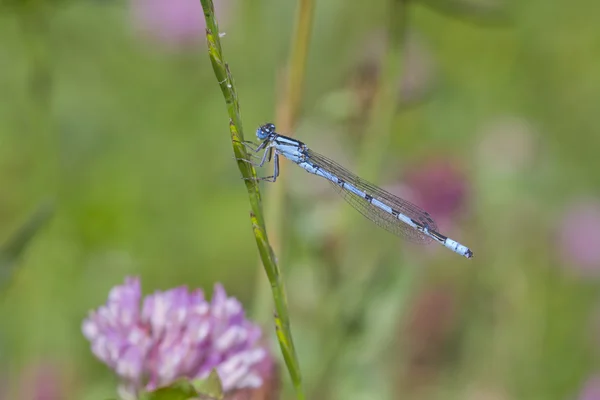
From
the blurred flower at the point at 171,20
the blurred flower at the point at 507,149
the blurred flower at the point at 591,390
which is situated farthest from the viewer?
the blurred flower at the point at 171,20

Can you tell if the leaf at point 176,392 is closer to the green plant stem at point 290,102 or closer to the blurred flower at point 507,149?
the green plant stem at point 290,102

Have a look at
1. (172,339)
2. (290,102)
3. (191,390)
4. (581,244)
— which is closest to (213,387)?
(191,390)

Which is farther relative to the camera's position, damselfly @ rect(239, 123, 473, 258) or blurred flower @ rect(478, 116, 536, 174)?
blurred flower @ rect(478, 116, 536, 174)

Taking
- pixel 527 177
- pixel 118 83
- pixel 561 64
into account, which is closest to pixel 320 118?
pixel 527 177

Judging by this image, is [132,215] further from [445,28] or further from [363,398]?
[445,28]

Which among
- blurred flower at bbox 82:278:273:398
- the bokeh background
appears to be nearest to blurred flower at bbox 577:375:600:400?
the bokeh background

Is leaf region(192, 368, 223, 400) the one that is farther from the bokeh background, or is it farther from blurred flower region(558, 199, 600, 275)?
blurred flower region(558, 199, 600, 275)

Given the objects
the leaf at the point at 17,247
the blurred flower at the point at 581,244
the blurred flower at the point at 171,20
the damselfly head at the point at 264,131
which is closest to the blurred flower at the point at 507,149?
the blurred flower at the point at 581,244
